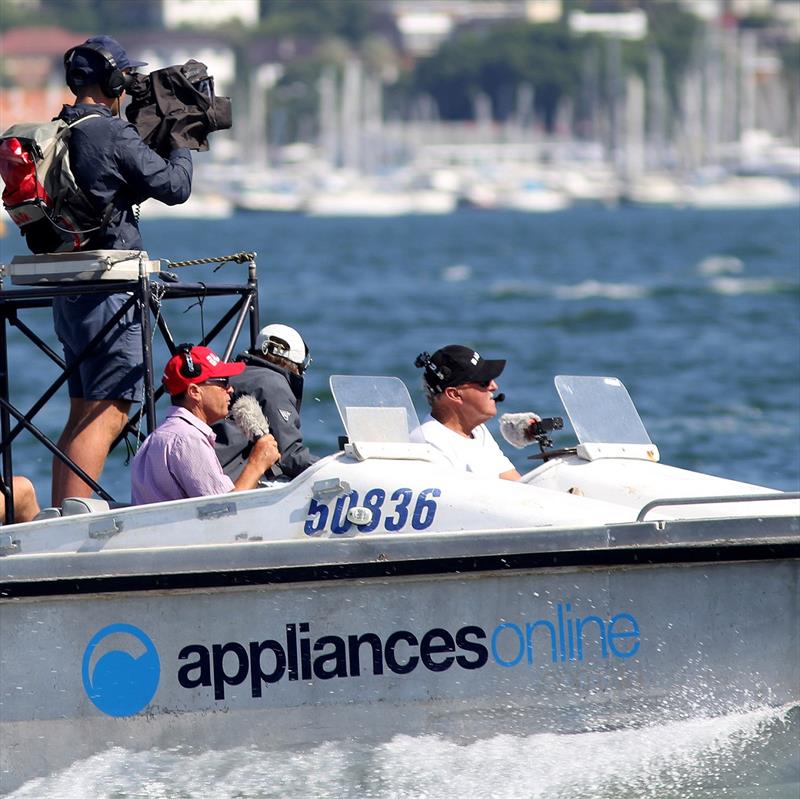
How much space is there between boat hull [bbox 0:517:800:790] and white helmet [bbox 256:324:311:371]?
1.42 m

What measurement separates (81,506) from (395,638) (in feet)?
4.18

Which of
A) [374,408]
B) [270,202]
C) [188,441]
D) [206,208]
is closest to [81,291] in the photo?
[188,441]

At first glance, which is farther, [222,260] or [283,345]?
[283,345]

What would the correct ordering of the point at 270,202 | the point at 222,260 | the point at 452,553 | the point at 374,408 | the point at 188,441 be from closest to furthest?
the point at 452,553 → the point at 188,441 → the point at 374,408 → the point at 222,260 → the point at 270,202

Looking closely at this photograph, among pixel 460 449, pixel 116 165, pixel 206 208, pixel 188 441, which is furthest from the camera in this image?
pixel 206 208

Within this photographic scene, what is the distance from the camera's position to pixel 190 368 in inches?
261

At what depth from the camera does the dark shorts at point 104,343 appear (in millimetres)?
7219

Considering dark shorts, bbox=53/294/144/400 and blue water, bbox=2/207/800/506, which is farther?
blue water, bbox=2/207/800/506

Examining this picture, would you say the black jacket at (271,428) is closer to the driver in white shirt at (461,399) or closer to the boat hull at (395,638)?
the driver in white shirt at (461,399)

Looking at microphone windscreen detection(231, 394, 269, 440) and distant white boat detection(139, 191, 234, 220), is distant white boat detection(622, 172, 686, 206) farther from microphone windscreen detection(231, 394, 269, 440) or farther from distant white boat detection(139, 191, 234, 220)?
microphone windscreen detection(231, 394, 269, 440)

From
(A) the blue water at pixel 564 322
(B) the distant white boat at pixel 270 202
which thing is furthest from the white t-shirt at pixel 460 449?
(B) the distant white boat at pixel 270 202

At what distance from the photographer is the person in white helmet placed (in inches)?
279

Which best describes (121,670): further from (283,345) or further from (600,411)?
(600,411)

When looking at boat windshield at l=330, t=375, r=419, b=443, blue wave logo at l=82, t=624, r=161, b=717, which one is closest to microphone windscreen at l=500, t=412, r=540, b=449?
boat windshield at l=330, t=375, r=419, b=443
